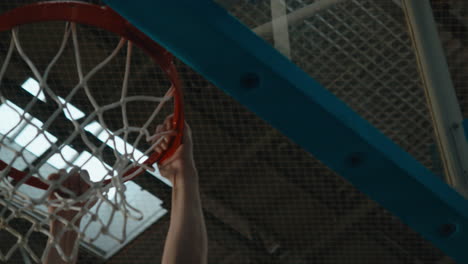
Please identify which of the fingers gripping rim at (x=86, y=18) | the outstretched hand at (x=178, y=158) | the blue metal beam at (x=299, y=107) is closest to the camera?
the blue metal beam at (x=299, y=107)

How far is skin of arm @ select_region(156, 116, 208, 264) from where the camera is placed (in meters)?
0.95

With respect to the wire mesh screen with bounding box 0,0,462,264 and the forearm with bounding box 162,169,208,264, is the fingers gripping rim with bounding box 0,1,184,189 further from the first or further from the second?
the wire mesh screen with bounding box 0,0,462,264

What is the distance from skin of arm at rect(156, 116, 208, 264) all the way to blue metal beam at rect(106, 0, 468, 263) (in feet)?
0.87

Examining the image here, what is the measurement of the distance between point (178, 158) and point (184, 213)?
0.41ft

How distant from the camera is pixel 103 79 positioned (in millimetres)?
1981

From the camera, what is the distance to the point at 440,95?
1.22m

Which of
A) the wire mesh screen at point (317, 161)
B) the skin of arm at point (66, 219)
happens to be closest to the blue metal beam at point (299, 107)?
the skin of arm at point (66, 219)

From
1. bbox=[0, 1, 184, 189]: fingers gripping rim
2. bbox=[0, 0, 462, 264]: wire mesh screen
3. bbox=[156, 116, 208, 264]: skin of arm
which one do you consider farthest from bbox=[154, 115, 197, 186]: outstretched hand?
bbox=[0, 0, 462, 264]: wire mesh screen

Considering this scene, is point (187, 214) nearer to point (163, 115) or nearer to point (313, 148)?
point (313, 148)

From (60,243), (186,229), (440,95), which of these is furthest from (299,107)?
(60,243)

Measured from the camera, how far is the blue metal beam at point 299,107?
764 mm

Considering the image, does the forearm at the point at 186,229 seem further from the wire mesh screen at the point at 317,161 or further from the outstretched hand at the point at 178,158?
the wire mesh screen at the point at 317,161

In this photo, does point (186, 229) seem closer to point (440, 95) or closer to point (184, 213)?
point (184, 213)

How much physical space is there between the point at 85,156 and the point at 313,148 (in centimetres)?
124
